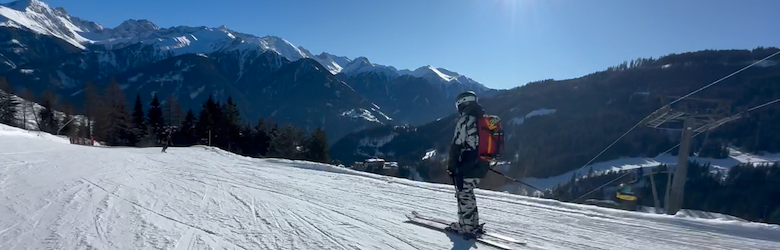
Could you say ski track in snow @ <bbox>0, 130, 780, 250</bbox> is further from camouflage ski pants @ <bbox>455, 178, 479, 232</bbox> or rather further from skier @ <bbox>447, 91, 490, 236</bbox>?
skier @ <bbox>447, 91, 490, 236</bbox>

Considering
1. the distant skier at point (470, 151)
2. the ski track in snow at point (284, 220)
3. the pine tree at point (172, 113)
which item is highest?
the pine tree at point (172, 113)

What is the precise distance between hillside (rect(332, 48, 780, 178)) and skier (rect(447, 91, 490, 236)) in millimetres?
103401

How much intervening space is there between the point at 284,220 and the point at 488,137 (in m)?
3.53

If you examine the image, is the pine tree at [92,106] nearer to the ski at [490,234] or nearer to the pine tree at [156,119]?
the pine tree at [156,119]

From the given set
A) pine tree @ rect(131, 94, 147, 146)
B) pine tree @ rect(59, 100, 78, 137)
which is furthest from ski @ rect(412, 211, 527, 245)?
pine tree @ rect(59, 100, 78, 137)

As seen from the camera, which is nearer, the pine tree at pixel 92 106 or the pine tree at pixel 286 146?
the pine tree at pixel 286 146

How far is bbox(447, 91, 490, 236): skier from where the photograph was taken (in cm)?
540

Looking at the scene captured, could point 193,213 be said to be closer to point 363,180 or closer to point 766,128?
point 363,180

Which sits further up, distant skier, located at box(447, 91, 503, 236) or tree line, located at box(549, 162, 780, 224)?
distant skier, located at box(447, 91, 503, 236)

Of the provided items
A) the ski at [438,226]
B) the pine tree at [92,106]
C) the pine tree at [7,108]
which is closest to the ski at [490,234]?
the ski at [438,226]

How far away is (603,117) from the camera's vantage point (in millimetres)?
138000

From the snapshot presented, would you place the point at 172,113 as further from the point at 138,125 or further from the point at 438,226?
the point at 438,226

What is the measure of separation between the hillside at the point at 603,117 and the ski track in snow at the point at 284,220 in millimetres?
101220

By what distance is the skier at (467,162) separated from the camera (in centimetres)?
540
